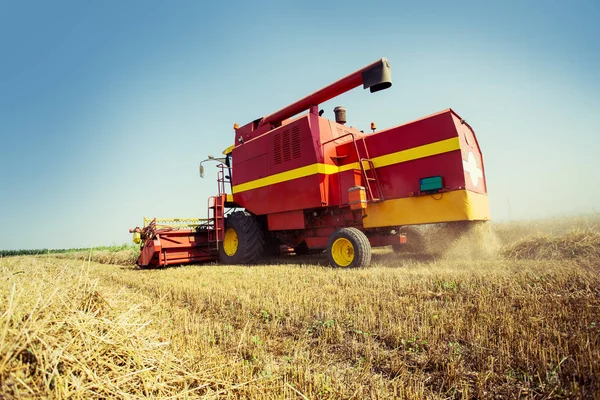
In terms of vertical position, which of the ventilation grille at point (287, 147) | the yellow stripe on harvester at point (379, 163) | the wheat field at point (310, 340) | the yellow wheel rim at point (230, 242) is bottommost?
the wheat field at point (310, 340)

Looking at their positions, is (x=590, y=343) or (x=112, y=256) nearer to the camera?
(x=590, y=343)

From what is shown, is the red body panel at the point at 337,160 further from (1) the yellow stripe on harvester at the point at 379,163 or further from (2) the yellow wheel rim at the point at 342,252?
(2) the yellow wheel rim at the point at 342,252

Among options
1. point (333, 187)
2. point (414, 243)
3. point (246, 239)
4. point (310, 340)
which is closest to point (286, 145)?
point (333, 187)

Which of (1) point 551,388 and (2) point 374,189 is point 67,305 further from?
(2) point 374,189

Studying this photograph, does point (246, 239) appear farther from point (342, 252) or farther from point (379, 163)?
point (379, 163)

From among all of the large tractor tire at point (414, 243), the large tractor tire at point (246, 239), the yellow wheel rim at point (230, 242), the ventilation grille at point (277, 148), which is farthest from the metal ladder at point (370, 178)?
the yellow wheel rim at point (230, 242)

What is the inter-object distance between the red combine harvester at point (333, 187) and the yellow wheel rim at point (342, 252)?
0.02 meters

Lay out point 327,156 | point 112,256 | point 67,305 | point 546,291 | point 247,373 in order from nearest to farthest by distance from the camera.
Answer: point 67,305
point 247,373
point 546,291
point 327,156
point 112,256

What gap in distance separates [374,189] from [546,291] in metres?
3.45

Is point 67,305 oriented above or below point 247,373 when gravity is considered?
above

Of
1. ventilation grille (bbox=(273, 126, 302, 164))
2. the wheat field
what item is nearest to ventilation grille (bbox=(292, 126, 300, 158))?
ventilation grille (bbox=(273, 126, 302, 164))

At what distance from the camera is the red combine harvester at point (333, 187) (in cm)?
550

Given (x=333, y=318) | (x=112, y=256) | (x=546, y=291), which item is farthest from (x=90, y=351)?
(x=112, y=256)

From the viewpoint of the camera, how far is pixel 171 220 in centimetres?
888
